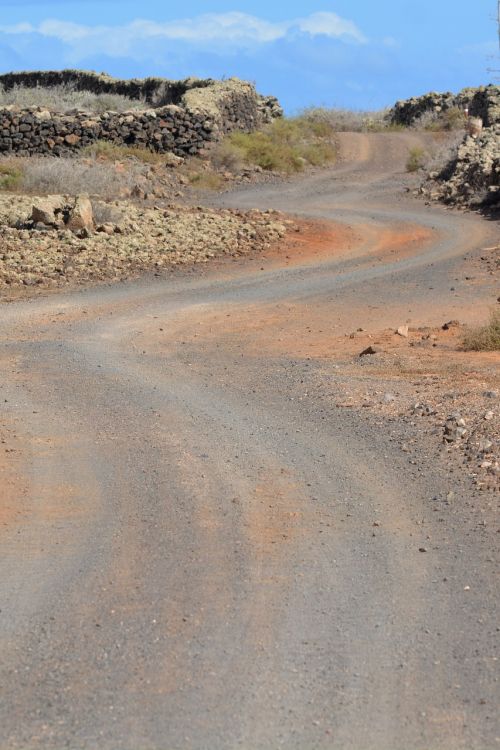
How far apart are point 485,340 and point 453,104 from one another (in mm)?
33617

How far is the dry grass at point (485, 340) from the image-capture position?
1319cm

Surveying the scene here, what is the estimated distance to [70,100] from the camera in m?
39.3

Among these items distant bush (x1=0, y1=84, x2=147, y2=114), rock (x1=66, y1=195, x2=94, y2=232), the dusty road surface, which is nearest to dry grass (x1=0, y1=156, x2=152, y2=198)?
rock (x1=66, y1=195, x2=94, y2=232)

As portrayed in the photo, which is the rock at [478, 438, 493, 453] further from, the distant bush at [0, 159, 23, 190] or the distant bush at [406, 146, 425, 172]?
the distant bush at [406, 146, 425, 172]

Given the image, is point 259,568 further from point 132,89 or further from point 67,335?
point 132,89

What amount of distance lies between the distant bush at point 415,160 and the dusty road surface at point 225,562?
751 inches

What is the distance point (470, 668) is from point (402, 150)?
33079 mm

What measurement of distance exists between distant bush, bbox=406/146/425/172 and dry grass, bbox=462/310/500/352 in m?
19.8

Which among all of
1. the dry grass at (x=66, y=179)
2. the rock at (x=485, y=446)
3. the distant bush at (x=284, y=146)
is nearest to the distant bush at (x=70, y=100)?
the distant bush at (x=284, y=146)

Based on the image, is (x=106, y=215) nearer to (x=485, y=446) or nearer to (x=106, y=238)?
(x=106, y=238)

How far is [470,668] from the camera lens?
5.48 meters

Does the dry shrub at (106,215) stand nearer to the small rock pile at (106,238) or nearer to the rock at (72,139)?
the small rock pile at (106,238)

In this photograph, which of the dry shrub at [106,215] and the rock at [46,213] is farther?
the dry shrub at [106,215]

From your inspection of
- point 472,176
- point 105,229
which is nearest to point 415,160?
point 472,176
